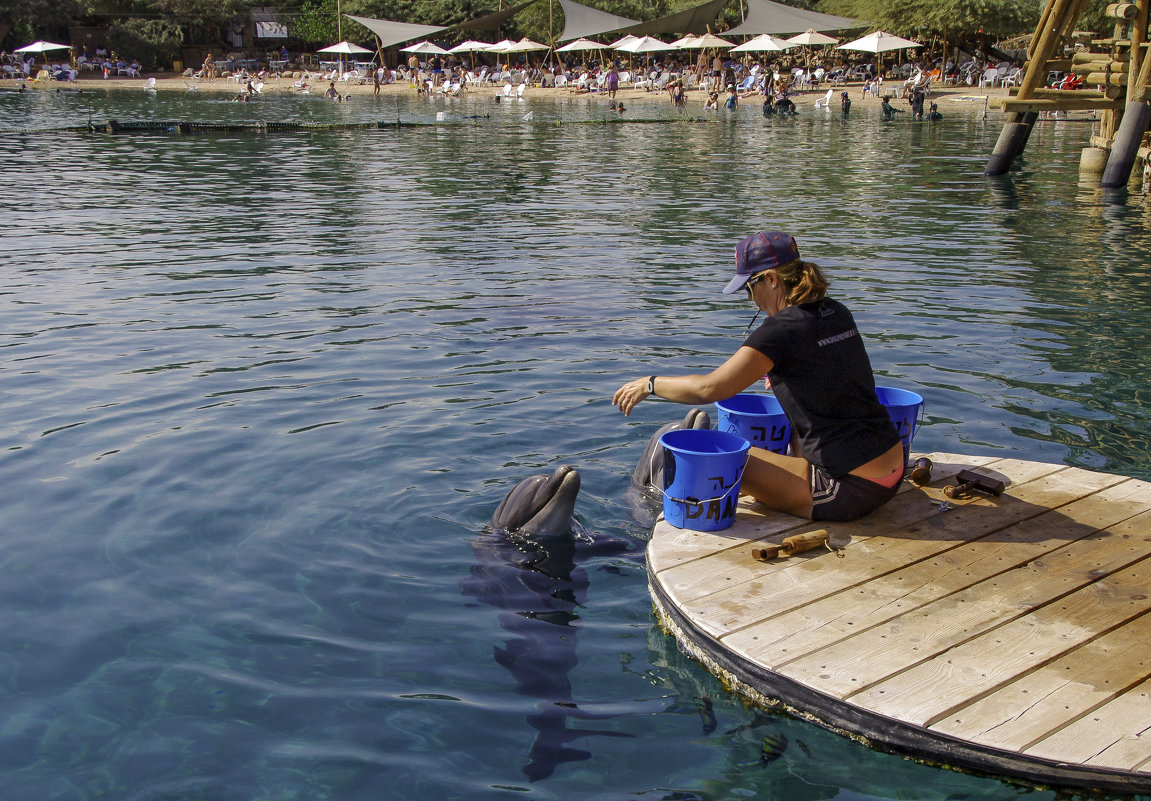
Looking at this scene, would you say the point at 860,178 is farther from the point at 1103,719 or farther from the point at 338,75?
the point at 338,75

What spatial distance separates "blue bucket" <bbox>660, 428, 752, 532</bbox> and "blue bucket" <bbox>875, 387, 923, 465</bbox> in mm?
1085

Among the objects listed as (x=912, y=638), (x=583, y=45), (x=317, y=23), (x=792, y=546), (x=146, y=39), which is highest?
(x=317, y=23)

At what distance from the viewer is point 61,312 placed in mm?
11094

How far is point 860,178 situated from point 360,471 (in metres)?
18.4

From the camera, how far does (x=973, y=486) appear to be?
5430mm

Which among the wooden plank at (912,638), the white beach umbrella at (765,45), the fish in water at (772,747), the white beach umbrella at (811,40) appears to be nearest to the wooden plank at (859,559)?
the wooden plank at (912,638)

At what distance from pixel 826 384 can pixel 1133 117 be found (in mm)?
16895

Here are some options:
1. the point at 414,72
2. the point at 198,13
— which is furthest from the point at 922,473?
the point at 198,13

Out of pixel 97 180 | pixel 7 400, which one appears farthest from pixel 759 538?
pixel 97 180

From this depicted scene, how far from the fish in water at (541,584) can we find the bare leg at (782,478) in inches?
37.7

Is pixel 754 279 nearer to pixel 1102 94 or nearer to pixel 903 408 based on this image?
pixel 903 408

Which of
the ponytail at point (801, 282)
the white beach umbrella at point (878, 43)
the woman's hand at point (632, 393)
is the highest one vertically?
the white beach umbrella at point (878, 43)

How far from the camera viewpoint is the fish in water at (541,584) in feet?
14.8

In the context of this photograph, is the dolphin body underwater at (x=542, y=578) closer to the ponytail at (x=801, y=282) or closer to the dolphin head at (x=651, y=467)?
the dolphin head at (x=651, y=467)
